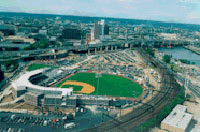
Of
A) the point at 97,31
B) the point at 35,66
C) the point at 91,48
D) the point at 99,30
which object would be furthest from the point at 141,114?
the point at 99,30

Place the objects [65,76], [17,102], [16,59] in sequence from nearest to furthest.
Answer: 1. [17,102]
2. [65,76]
3. [16,59]

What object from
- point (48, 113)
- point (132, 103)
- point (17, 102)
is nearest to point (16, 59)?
point (17, 102)

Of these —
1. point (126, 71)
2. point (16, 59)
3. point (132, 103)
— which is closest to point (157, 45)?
point (126, 71)

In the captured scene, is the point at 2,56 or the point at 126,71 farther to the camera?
the point at 2,56

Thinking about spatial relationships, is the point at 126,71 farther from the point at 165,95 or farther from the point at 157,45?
the point at 157,45

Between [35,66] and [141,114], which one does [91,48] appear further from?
[141,114]

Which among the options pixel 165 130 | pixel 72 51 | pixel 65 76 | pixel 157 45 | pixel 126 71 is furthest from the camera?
pixel 157 45

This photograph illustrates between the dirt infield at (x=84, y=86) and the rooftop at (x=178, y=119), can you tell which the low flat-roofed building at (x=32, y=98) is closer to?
the dirt infield at (x=84, y=86)
